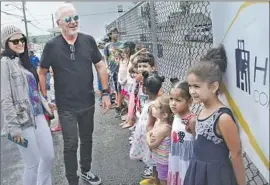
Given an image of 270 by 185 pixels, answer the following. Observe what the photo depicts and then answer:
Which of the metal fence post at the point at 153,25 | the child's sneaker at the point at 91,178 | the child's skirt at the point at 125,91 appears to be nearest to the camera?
the child's sneaker at the point at 91,178

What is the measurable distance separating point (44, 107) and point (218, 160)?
185 cm

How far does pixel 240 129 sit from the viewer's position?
1.43 m

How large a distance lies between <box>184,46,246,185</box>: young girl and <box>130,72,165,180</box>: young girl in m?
1.23

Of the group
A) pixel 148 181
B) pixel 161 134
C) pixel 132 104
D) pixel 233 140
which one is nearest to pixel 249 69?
pixel 233 140

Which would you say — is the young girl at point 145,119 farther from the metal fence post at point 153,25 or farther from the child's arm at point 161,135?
the metal fence post at point 153,25

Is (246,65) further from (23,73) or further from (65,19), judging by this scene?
(65,19)

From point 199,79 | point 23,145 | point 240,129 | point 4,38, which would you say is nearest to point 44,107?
point 23,145

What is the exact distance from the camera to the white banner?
1.03m

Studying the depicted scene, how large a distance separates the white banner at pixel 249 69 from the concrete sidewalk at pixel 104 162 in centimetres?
242

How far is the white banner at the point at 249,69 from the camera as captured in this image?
3.36 ft

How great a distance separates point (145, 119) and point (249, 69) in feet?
6.88

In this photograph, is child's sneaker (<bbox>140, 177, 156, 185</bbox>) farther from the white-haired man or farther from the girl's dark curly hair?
the girl's dark curly hair

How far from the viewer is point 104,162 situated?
419 centimetres

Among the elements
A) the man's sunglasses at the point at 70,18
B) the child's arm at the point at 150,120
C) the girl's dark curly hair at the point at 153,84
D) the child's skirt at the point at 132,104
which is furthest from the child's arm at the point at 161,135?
the child's skirt at the point at 132,104
